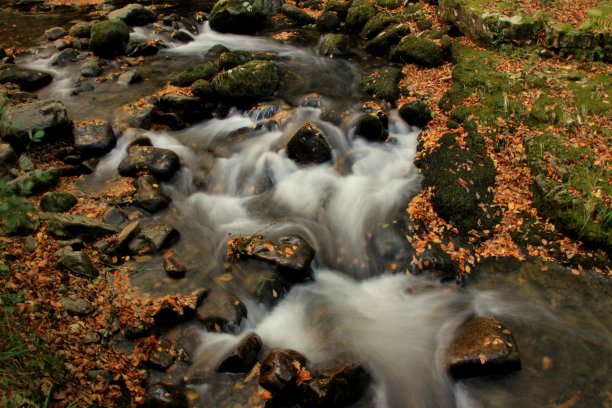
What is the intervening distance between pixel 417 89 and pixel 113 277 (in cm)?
1029

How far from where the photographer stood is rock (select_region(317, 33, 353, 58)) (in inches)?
624

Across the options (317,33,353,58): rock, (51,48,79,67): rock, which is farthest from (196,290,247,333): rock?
(51,48,79,67): rock

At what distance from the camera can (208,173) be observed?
423 inches

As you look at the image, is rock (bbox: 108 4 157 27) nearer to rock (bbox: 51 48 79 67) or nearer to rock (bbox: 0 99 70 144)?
rock (bbox: 51 48 79 67)

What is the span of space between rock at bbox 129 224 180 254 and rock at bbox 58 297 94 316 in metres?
1.68

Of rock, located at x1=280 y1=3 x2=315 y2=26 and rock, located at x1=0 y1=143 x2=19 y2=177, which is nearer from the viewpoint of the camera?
rock, located at x1=0 y1=143 x2=19 y2=177

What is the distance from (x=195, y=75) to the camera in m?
13.5

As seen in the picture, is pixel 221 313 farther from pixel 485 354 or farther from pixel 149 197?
pixel 485 354

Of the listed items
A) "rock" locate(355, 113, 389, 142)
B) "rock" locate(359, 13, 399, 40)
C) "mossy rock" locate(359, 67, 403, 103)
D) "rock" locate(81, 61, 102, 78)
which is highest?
"rock" locate(359, 13, 399, 40)

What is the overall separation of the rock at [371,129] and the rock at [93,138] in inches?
268

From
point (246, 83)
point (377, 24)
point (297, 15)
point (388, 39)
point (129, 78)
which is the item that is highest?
point (377, 24)

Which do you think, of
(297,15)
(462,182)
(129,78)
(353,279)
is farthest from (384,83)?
(129,78)

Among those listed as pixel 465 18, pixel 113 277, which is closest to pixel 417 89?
pixel 465 18

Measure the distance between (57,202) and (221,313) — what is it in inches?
175
